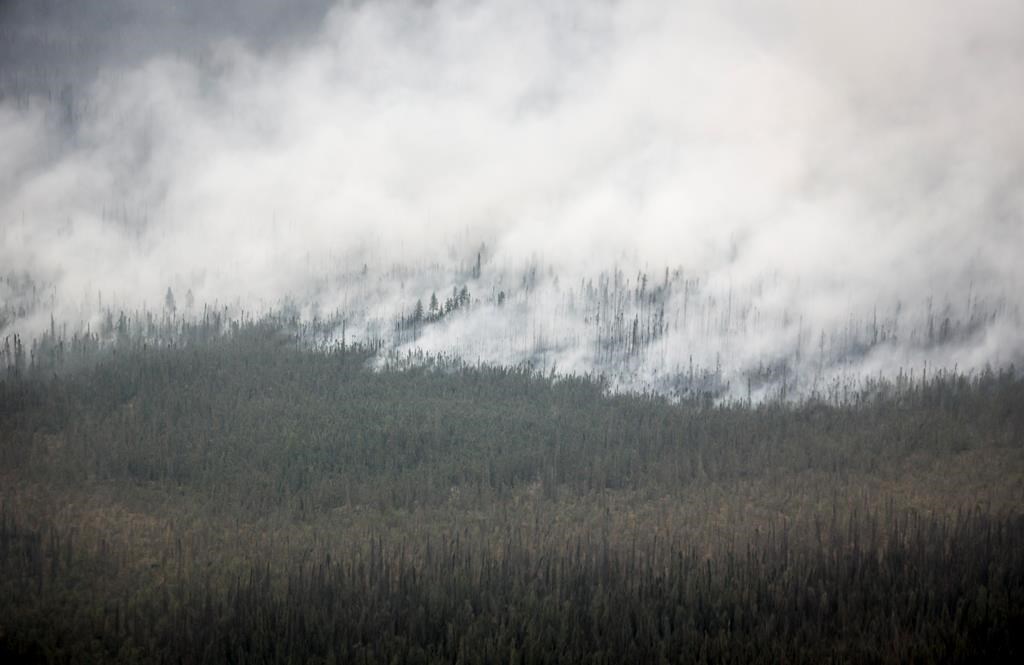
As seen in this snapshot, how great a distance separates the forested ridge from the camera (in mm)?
82938

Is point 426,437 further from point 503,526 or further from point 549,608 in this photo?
point 549,608

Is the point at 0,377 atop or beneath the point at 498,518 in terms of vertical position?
atop

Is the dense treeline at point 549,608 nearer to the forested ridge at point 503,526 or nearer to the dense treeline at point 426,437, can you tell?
the forested ridge at point 503,526

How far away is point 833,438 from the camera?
169000 mm

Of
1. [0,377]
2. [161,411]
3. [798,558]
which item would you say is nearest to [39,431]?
[161,411]

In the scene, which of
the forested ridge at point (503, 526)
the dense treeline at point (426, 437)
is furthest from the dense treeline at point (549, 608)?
the dense treeline at point (426, 437)

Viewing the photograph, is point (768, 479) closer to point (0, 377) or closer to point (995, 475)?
point (995, 475)

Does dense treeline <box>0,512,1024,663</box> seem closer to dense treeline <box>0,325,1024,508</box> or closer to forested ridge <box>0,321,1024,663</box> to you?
forested ridge <box>0,321,1024,663</box>

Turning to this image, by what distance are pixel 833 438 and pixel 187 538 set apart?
102229 mm

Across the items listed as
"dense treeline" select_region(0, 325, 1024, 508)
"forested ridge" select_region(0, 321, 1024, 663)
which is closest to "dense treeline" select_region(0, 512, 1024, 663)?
"forested ridge" select_region(0, 321, 1024, 663)

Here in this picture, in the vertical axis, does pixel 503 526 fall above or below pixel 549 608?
above

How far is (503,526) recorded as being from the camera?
424ft

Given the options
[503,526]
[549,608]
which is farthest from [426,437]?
[549,608]

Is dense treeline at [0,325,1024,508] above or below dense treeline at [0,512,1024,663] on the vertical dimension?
above
